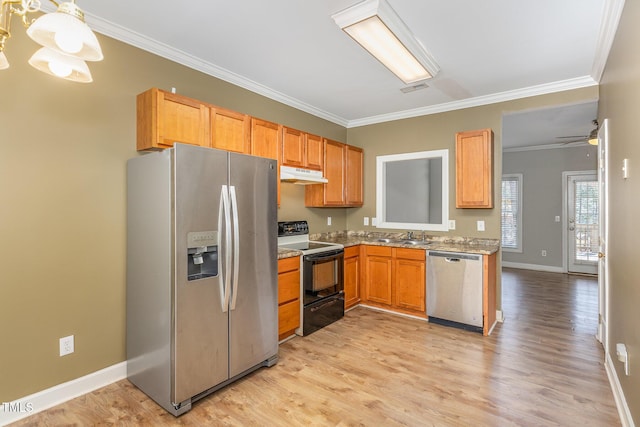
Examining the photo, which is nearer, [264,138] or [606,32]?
[606,32]

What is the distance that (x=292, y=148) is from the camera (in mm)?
3748

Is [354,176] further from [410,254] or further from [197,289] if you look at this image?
[197,289]

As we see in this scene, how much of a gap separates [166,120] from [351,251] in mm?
2623

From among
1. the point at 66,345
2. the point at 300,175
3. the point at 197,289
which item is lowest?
the point at 66,345

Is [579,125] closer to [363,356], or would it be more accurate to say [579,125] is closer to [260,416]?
[363,356]

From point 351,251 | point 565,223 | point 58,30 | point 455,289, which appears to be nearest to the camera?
point 58,30

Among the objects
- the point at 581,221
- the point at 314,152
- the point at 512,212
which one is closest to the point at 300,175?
the point at 314,152

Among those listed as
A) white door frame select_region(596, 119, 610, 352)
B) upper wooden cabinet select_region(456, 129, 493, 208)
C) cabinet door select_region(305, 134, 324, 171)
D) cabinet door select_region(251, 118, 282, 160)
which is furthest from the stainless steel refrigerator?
white door frame select_region(596, 119, 610, 352)

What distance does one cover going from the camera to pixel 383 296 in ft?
13.8

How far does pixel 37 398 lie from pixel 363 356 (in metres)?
2.43

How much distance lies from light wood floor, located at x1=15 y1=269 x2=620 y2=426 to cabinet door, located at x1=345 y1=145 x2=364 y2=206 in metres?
1.85

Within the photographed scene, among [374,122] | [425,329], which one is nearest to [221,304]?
[425,329]

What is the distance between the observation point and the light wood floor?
2117mm

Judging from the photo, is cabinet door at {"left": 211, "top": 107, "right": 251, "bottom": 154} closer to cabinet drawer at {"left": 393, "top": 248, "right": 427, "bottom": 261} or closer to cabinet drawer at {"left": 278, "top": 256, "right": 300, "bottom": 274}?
cabinet drawer at {"left": 278, "top": 256, "right": 300, "bottom": 274}
